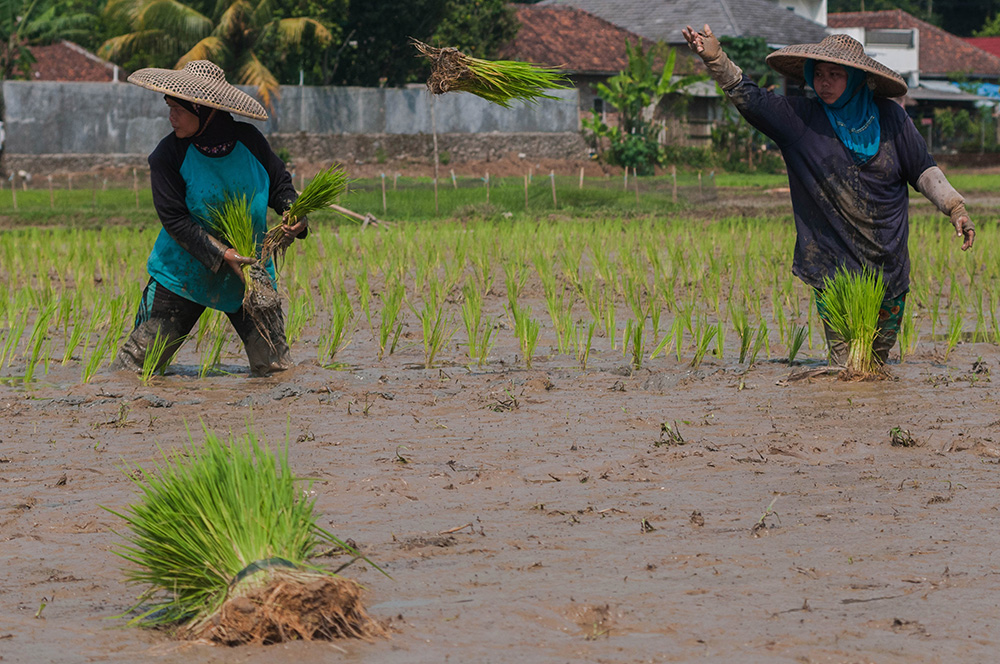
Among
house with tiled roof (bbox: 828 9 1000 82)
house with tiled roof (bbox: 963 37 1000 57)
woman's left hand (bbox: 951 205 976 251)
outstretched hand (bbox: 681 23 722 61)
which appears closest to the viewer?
outstretched hand (bbox: 681 23 722 61)

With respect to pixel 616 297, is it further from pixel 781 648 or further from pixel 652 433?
pixel 781 648

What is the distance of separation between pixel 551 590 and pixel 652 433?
1.44 m

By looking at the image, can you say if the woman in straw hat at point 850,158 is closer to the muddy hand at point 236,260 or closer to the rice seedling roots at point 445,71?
the rice seedling roots at point 445,71

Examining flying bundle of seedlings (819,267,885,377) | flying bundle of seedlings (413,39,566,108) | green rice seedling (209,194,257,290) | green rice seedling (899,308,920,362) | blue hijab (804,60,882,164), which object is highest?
flying bundle of seedlings (413,39,566,108)

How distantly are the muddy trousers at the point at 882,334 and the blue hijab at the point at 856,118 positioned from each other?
541 mm

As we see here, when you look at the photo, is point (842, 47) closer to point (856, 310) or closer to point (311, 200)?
point (856, 310)

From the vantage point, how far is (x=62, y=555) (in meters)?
2.60

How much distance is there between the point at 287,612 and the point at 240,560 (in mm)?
115

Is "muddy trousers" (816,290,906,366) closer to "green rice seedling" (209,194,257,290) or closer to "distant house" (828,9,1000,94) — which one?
"green rice seedling" (209,194,257,290)

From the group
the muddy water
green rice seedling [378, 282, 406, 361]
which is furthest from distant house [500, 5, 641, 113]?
the muddy water

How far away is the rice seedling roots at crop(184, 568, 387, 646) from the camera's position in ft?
6.62

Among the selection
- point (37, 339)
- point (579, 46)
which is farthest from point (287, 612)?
point (579, 46)

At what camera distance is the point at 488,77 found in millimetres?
4508

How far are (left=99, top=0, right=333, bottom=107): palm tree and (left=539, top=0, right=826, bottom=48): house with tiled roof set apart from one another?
442 inches
